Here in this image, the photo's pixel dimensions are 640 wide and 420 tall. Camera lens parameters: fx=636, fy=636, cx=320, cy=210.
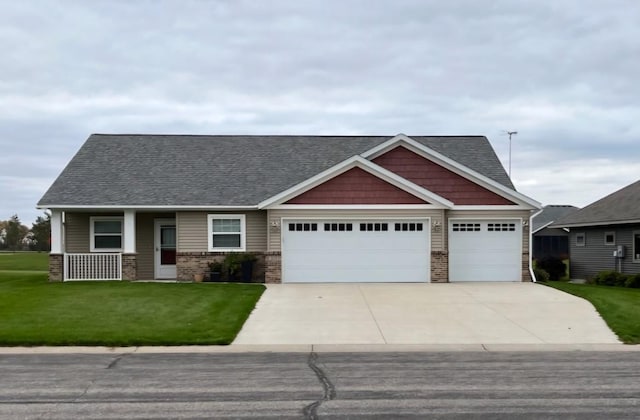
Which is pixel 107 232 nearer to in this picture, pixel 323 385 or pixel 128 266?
pixel 128 266

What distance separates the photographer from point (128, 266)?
22.0 meters

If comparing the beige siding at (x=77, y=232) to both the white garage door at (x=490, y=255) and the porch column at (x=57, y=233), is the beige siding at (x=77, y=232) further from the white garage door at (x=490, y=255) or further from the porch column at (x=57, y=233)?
the white garage door at (x=490, y=255)

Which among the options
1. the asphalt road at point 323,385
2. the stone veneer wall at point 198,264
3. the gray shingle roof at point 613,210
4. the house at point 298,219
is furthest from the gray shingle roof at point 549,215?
the asphalt road at point 323,385

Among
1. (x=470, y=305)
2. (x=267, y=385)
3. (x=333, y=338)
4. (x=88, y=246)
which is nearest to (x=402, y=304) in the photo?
(x=470, y=305)

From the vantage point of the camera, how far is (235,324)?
1322 centimetres

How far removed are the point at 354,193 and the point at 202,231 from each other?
5.52 m

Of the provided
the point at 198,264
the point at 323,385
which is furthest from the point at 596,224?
the point at 323,385

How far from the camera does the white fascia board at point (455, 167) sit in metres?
22.2

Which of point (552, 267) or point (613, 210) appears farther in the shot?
point (552, 267)

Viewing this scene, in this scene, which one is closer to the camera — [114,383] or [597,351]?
[114,383]

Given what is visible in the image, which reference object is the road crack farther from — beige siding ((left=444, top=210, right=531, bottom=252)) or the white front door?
the white front door

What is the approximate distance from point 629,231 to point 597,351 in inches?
725

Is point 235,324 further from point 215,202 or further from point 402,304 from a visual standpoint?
point 215,202

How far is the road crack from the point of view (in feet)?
22.8
